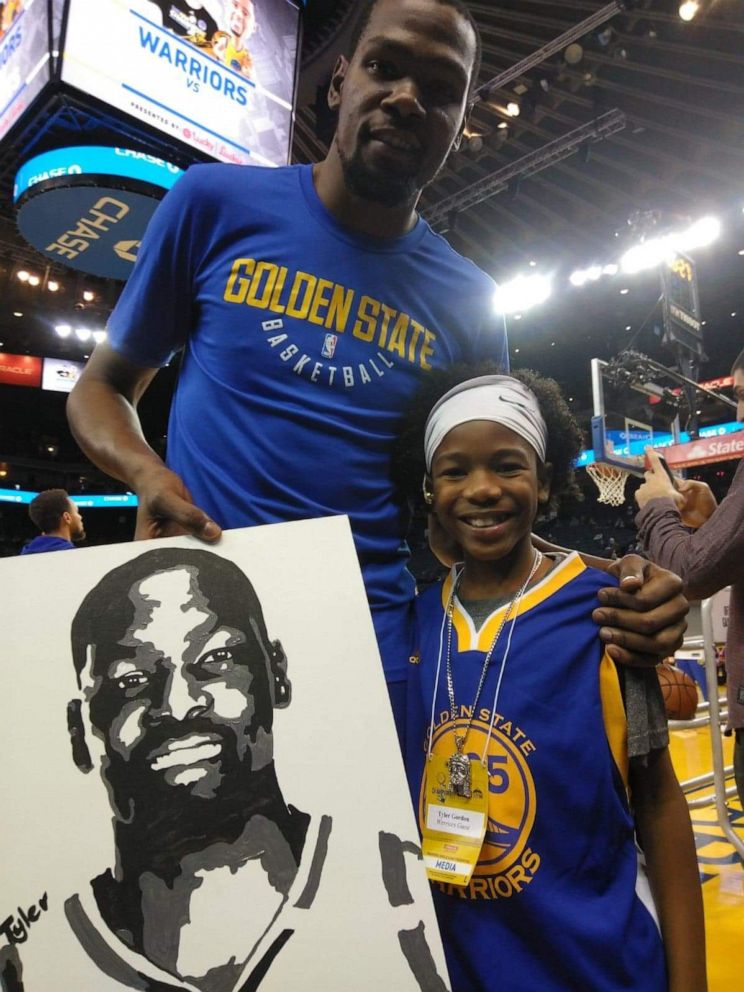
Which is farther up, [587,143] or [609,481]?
[587,143]

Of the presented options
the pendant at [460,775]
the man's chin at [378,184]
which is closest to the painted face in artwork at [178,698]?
the pendant at [460,775]

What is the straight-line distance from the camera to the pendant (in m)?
0.80

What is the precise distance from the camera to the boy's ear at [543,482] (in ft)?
3.35

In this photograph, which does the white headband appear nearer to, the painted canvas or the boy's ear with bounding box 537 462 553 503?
the boy's ear with bounding box 537 462 553 503

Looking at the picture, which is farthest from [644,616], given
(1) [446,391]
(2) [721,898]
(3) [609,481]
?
(3) [609,481]

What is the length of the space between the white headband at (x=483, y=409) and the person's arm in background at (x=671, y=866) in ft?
1.52

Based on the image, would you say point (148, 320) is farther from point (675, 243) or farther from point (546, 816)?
point (675, 243)

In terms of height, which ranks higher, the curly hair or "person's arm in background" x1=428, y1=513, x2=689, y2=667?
the curly hair

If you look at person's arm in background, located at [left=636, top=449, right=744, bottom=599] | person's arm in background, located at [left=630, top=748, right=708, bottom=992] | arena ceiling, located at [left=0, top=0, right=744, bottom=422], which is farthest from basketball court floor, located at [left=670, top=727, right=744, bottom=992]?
arena ceiling, located at [left=0, top=0, right=744, bottom=422]

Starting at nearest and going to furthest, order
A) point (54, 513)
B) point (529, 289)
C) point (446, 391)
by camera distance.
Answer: point (446, 391), point (54, 513), point (529, 289)

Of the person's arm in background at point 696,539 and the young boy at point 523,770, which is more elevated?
the person's arm in background at point 696,539

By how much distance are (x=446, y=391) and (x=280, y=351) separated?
0.85ft

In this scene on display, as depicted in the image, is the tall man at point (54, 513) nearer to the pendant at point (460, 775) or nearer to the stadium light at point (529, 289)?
the pendant at point (460, 775)

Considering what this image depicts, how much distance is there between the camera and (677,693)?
2977 millimetres
